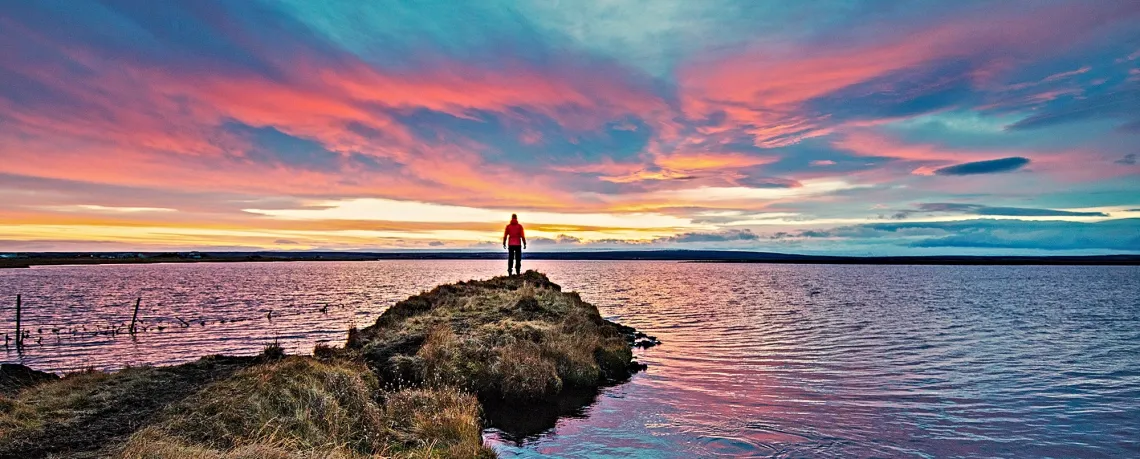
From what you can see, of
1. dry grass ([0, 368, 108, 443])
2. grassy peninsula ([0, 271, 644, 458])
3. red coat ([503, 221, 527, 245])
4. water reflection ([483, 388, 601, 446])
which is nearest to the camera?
grassy peninsula ([0, 271, 644, 458])

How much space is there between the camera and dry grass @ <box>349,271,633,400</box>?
1981 centimetres

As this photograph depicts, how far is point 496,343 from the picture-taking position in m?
22.3

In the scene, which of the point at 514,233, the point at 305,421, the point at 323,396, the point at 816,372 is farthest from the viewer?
the point at 514,233

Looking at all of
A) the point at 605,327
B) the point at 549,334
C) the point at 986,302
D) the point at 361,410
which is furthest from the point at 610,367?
the point at 986,302

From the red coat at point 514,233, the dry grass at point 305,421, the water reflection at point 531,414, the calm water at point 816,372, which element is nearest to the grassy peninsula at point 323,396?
the dry grass at point 305,421

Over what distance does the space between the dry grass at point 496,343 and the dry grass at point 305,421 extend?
3.07 m

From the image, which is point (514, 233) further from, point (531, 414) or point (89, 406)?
point (89, 406)

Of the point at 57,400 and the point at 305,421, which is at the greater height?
the point at 57,400

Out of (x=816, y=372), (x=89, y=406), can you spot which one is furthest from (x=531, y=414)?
(x=816, y=372)

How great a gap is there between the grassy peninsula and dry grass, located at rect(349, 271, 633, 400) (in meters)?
0.07

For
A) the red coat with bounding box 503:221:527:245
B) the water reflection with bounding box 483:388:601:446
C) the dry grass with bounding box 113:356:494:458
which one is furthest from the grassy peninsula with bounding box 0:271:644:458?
the red coat with bounding box 503:221:527:245

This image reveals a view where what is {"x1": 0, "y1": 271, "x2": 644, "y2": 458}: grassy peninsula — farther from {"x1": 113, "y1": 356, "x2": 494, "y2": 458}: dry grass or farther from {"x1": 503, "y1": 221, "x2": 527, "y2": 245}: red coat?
{"x1": 503, "y1": 221, "x2": 527, "y2": 245}: red coat

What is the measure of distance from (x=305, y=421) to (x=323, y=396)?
3.89 feet

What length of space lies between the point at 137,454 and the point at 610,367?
58.2ft
